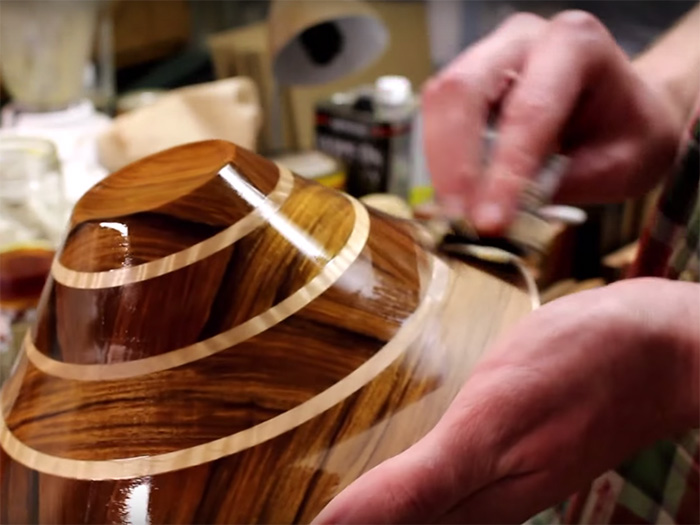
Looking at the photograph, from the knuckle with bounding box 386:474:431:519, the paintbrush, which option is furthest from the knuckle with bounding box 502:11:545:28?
the knuckle with bounding box 386:474:431:519

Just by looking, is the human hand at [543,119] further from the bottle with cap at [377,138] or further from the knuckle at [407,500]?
the bottle with cap at [377,138]

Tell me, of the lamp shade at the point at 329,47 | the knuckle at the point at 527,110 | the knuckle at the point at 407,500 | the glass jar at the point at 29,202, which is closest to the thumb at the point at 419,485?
the knuckle at the point at 407,500

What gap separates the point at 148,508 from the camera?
1.19 feet

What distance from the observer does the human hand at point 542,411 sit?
315 millimetres

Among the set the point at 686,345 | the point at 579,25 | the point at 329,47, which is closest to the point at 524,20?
the point at 579,25

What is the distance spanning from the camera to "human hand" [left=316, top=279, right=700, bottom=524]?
0.31 meters

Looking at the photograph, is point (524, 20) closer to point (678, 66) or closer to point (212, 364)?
point (678, 66)

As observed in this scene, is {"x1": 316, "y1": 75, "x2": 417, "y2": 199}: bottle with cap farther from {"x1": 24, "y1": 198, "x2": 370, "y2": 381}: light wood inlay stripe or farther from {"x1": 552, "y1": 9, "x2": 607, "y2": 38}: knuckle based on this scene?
{"x1": 24, "y1": 198, "x2": 370, "y2": 381}: light wood inlay stripe

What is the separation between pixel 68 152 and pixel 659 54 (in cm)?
70

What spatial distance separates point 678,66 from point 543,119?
187 millimetres

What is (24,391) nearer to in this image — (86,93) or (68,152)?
(68,152)

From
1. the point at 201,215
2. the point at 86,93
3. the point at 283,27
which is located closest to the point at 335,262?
the point at 201,215

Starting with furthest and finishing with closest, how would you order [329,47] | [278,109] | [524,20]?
[278,109]
[329,47]
[524,20]

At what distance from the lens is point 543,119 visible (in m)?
0.50
